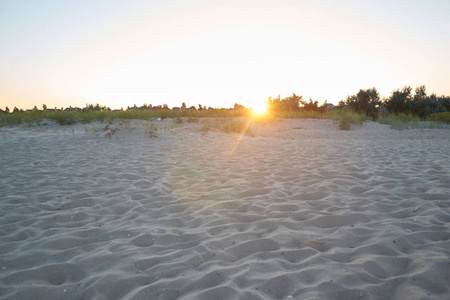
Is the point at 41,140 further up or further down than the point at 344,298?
further up

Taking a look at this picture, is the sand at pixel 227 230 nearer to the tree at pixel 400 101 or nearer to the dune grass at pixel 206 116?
the dune grass at pixel 206 116

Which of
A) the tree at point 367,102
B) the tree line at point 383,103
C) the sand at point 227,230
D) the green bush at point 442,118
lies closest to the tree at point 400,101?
the tree line at point 383,103

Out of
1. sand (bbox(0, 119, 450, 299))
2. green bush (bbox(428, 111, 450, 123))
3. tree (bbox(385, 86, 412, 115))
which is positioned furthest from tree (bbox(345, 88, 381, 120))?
sand (bbox(0, 119, 450, 299))

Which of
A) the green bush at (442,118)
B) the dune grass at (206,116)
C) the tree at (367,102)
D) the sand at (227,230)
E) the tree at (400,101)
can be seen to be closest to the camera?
the sand at (227,230)

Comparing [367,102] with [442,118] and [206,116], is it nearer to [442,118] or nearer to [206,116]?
[442,118]

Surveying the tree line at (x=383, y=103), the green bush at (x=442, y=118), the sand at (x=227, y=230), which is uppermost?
the tree line at (x=383, y=103)

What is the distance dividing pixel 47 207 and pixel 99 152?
3.75 meters

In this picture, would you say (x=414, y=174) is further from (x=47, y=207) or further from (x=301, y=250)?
(x=47, y=207)

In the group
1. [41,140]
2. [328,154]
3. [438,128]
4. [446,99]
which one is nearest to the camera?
[328,154]

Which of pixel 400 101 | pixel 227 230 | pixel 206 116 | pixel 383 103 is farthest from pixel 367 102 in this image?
pixel 227 230

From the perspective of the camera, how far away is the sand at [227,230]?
1.95 metres

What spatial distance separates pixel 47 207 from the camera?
3.53 meters

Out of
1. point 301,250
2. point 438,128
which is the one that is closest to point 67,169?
point 301,250

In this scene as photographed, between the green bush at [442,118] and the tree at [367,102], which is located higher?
the tree at [367,102]
